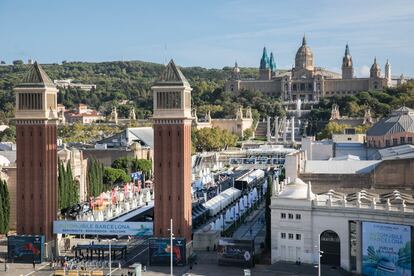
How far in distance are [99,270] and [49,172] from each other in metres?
10.5

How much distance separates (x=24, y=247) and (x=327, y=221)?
22484mm

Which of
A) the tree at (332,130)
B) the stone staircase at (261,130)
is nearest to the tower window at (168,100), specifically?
the tree at (332,130)

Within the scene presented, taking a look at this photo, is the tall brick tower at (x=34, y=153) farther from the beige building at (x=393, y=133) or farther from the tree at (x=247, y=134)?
the tree at (x=247, y=134)

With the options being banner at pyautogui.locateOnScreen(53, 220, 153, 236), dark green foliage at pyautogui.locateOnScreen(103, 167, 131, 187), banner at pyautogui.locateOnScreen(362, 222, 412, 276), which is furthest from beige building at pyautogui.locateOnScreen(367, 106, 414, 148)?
banner at pyautogui.locateOnScreen(53, 220, 153, 236)

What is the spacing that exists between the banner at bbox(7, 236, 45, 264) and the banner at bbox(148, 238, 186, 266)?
8549 millimetres

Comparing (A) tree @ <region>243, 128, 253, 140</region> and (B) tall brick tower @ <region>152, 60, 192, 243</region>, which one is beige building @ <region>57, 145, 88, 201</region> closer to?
(B) tall brick tower @ <region>152, 60, 192, 243</region>

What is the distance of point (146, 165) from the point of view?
102312 mm

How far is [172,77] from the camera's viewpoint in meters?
50.4

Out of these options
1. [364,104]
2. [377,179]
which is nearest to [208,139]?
[364,104]

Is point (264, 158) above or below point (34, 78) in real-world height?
→ below

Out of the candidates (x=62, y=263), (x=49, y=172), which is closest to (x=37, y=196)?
(x=49, y=172)

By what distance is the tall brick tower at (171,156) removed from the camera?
165ft

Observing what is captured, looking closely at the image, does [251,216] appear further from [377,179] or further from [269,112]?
[269,112]

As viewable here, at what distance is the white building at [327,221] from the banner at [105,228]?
32.0 ft
